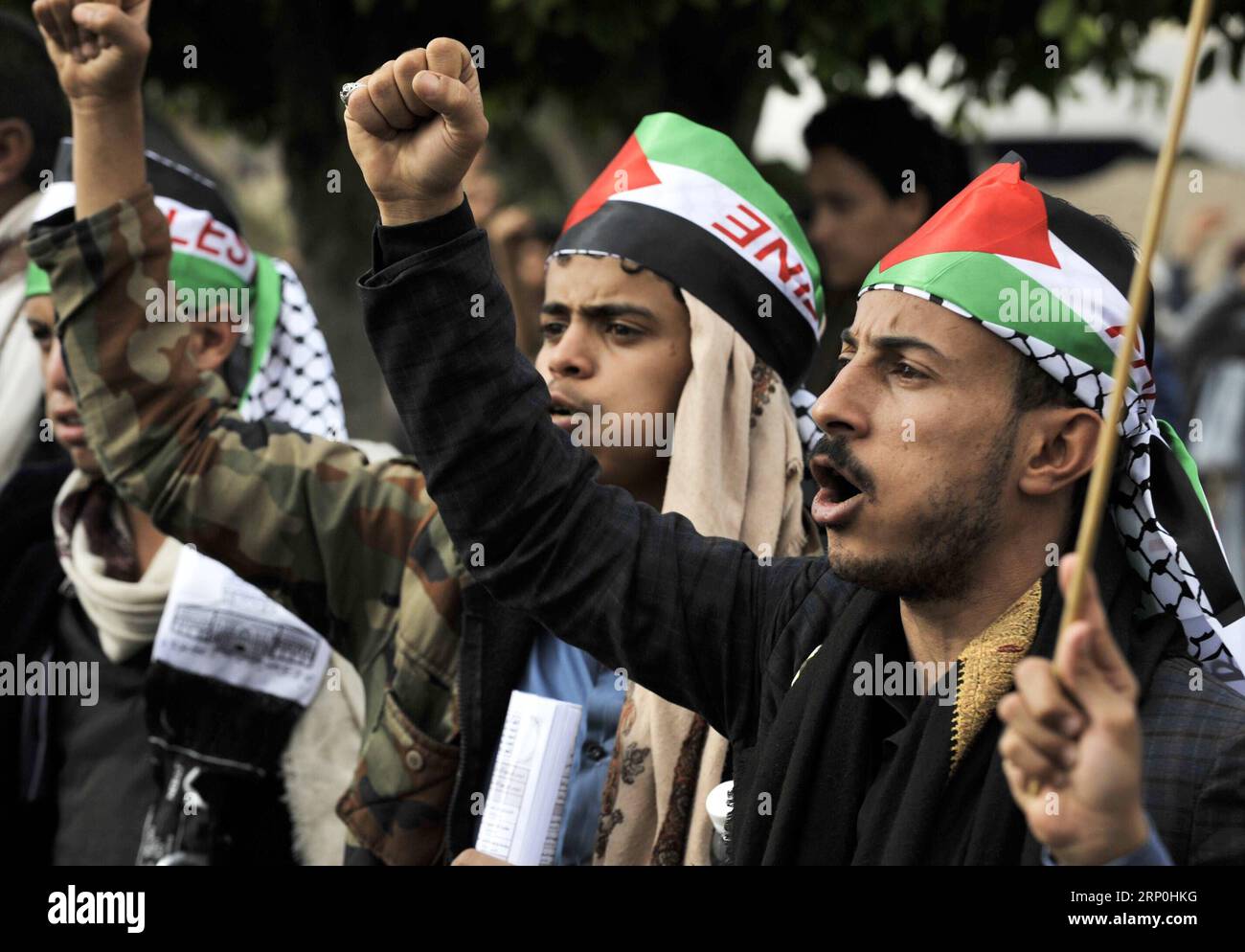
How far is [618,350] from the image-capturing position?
10.9 feet

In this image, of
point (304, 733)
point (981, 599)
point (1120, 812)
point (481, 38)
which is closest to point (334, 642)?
point (304, 733)

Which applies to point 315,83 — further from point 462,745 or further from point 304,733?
point 462,745

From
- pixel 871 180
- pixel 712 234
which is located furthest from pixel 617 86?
pixel 712 234

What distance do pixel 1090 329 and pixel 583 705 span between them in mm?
1208

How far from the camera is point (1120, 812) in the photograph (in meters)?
1.63

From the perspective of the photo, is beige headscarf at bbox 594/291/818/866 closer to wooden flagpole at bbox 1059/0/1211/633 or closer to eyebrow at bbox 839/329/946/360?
eyebrow at bbox 839/329/946/360

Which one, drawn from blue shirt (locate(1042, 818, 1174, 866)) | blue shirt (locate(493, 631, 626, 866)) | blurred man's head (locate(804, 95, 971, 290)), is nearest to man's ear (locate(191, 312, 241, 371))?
blue shirt (locate(493, 631, 626, 866))

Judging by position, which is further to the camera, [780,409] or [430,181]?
[780,409]

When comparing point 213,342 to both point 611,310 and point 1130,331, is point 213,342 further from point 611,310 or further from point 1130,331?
point 1130,331

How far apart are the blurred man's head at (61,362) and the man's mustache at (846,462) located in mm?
1913

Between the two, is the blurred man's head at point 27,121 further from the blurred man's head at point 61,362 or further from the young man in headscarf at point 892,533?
the young man in headscarf at point 892,533

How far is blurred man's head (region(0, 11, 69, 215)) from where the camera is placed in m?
4.93

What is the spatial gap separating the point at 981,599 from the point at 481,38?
405 cm

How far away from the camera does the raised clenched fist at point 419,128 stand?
2287 mm
